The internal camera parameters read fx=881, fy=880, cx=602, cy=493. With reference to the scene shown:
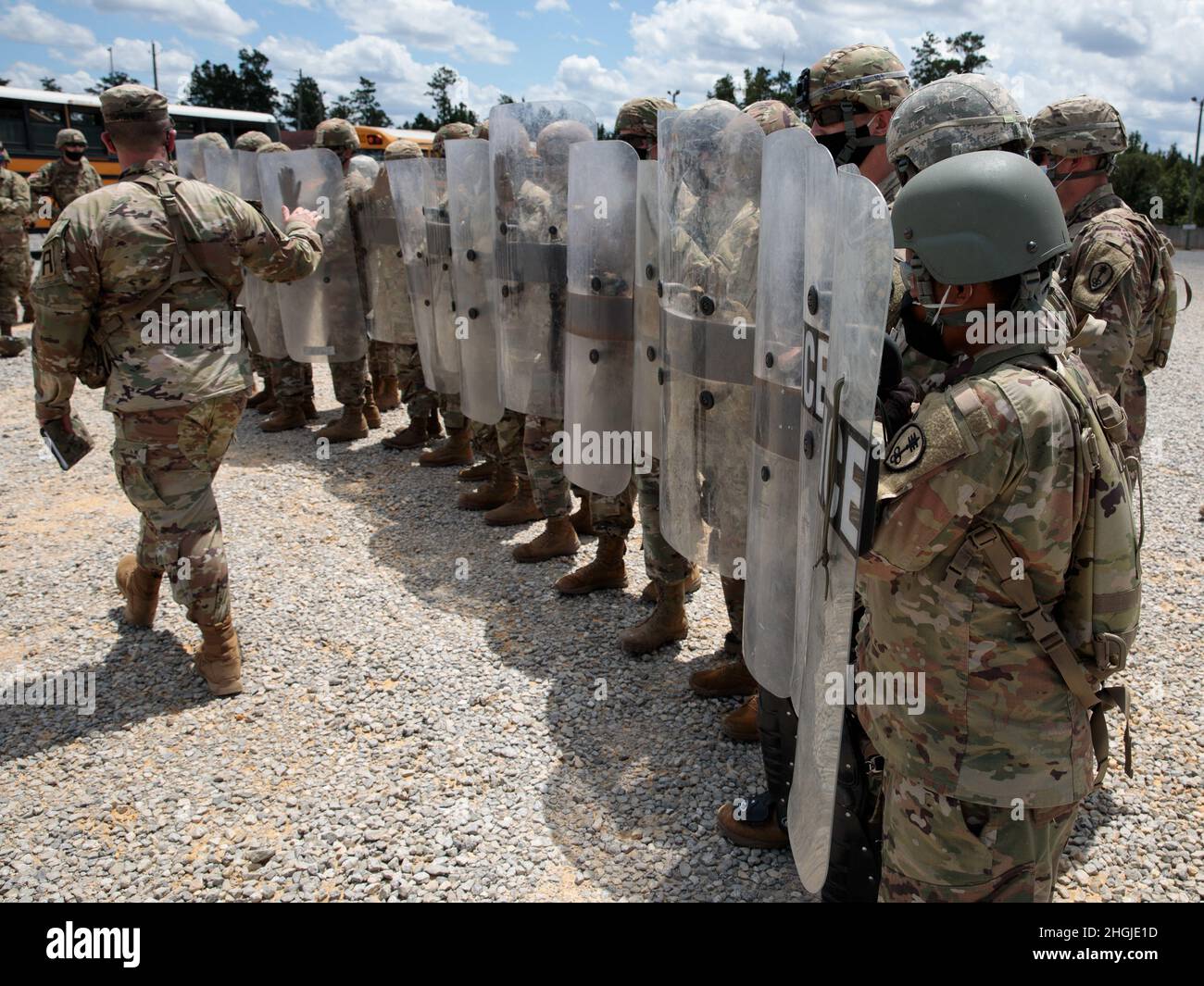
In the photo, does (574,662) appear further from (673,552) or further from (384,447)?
(384,447)

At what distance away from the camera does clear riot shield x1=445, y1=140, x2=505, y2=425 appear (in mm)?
4564

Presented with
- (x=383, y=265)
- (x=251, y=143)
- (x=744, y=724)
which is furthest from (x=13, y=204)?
(x=744, y=724)

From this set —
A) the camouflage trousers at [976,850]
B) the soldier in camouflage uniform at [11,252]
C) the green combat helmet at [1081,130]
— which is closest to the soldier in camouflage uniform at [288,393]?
the soldier in camouflage uniform at [11,252]

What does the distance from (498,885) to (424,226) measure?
416cm

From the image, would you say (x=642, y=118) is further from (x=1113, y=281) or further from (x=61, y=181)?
(x=61, y=181)

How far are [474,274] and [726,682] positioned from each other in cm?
264

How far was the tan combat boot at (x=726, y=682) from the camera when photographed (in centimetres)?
354

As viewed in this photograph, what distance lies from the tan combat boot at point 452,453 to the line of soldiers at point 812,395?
87 cm

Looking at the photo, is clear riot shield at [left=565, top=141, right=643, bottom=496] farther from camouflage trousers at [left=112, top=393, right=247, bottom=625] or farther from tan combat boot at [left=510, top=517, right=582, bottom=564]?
camouflage trousers at [left=112, top=393, right=247, bottom=625]

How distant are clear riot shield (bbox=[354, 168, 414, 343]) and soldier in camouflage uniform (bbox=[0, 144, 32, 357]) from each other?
19.4ft

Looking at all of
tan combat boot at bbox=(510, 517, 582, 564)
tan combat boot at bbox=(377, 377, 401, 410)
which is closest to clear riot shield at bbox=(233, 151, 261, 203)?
tan combat boot at bbox=(377, 377, 401, 410)

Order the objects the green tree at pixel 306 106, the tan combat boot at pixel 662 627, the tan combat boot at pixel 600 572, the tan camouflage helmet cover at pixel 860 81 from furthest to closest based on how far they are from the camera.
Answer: the green tree at pixel 306 106
the tan combat boot at pixel 600 572
the tan combat boot at pixel 662 627
the tan camouflage helmet cover at pixel 860 81

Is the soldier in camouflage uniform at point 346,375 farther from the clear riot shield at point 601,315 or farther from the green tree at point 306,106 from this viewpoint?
the green tree at point 306,106

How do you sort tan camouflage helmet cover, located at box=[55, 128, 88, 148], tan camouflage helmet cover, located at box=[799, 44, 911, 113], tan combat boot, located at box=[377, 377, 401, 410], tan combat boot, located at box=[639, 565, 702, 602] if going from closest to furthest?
tan camouflage helmet cover, located at box=[799, 44, 911, 113], tan combat boot, located at box=[639, 565, 702, 602], tan combat boot, located at box=[377, 377, 401, 410], tan camouflage helmet cover, located at box=[55, 128, 88, 148]
